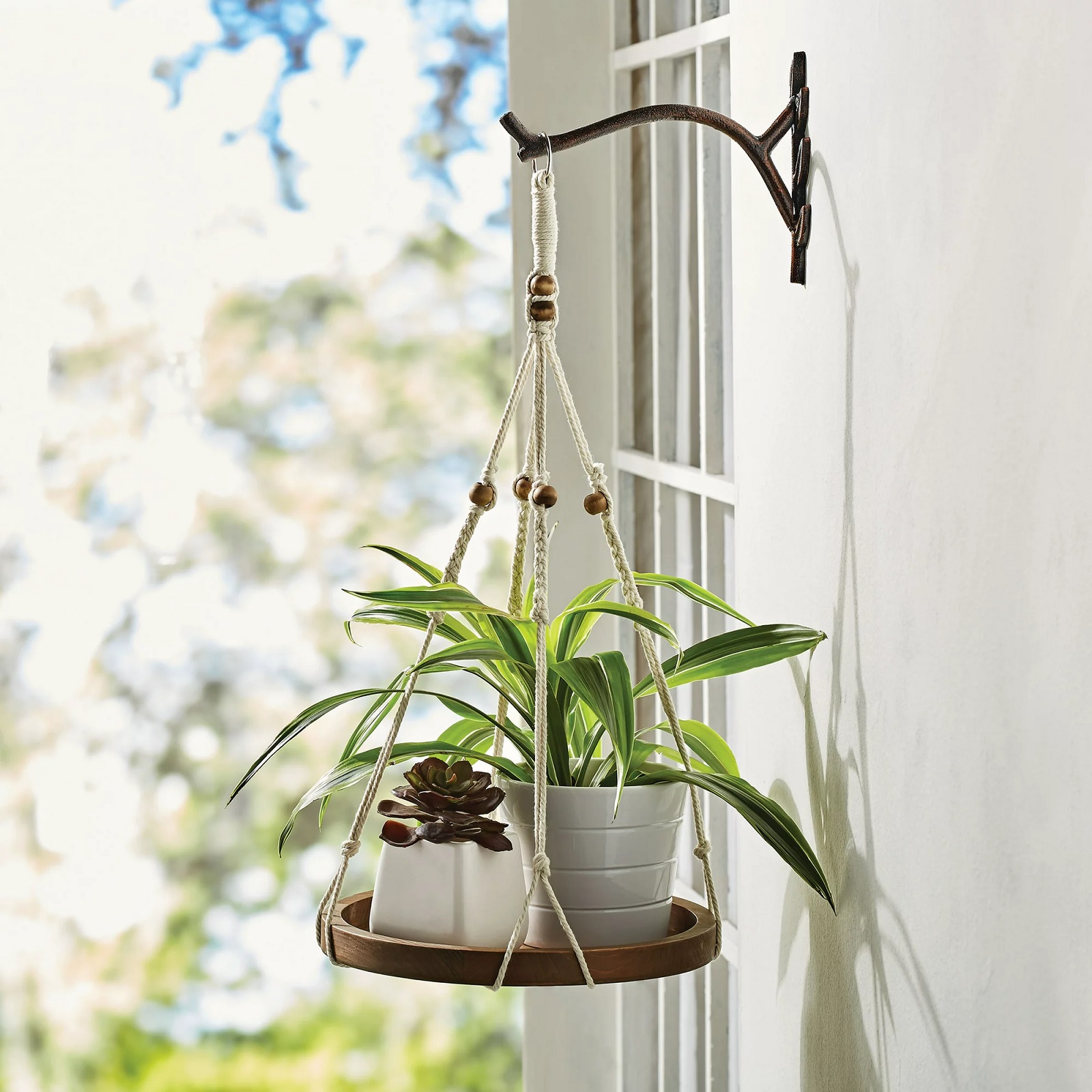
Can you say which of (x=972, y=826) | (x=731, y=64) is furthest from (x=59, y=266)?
(x=972, y=826)

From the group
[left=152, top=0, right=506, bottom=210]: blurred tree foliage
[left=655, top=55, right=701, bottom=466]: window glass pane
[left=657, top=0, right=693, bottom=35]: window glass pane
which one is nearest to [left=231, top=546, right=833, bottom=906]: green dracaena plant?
[left=655, top=55, right=701, bottom=466]: window glass pane

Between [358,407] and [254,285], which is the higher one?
[254,285]

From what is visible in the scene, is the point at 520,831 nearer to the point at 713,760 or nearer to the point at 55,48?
the point at 713,760

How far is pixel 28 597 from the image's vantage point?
163 cm

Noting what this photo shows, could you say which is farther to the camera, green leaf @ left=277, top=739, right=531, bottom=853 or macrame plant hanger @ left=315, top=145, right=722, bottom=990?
green leaf @ left=277, top=739, right=531, bottom=853

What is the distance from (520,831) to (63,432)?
3.49 feet

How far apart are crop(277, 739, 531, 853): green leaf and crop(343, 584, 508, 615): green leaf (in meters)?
0.12

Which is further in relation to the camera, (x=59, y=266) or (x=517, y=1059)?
(x=517, y=1059)

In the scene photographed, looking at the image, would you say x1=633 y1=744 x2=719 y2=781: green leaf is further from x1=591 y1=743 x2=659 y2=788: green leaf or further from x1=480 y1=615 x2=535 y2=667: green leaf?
x1=480 y1=615 x2=535 y2=667: green leaf

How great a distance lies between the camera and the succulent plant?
0.81 metres

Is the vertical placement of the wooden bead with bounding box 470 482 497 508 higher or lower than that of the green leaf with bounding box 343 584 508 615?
higher

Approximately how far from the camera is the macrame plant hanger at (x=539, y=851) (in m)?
0.76

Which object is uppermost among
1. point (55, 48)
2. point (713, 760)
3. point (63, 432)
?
point (55, 48)

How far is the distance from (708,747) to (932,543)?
0.31 metres
